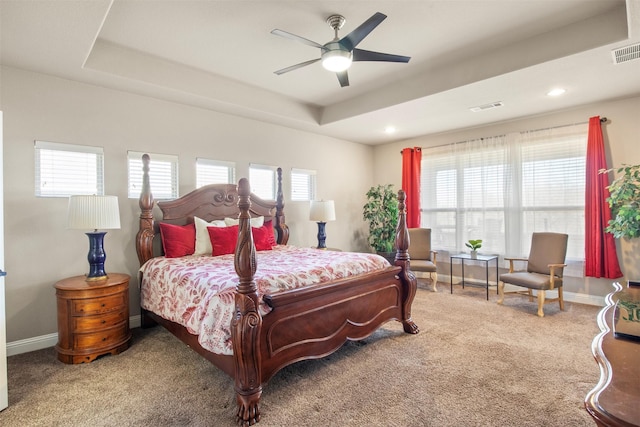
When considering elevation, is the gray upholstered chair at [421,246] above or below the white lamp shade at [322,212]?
below

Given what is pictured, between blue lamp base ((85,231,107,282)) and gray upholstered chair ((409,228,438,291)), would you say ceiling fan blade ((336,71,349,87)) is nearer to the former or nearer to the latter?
blue lamp base ((85,231,107,282))

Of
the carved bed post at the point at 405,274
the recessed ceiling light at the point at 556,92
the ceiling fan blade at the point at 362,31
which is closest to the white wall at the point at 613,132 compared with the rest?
the recessed ceiling light at the point at 556,92

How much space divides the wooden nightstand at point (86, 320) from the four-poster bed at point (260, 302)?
0.40 meters

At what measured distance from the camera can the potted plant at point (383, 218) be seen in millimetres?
5867

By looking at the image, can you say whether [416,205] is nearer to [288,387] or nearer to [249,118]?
[249,118]

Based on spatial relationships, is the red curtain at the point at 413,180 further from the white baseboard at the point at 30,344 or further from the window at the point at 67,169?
the white baseboard at the point at 30,344

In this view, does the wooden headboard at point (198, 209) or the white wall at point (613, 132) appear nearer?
A: the wooden headboard at point (198, 209)

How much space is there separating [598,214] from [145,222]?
5.52m

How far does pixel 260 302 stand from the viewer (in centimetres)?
216

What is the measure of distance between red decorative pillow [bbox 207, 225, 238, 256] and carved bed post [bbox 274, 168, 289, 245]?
1146mm

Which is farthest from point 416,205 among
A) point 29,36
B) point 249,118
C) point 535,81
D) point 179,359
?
point 29,36

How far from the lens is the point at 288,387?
2.34 metres

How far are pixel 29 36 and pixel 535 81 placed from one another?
4.68 meters

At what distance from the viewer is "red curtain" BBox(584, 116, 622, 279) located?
4.07 meters
